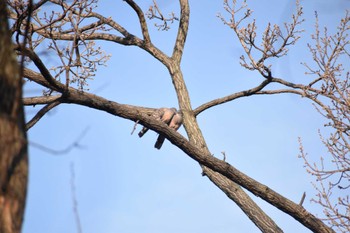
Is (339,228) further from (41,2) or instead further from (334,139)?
(41,2)

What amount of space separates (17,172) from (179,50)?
8.26 metres

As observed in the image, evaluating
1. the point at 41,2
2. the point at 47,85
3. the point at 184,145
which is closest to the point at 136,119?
Answer: the point at 184,145

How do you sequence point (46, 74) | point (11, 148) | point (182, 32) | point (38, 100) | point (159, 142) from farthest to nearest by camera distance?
point (182, 32), point (159, 142), point (38, 100), point (46, 74), point (11, 148)

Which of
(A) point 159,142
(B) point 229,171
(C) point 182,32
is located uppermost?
(C) point 182,32

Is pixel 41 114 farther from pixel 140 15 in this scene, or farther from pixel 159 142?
pixel 140 15

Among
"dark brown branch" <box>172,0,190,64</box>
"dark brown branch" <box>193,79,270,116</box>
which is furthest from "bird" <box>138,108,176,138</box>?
"dark brown branch" <box>172,0,190,64</box>

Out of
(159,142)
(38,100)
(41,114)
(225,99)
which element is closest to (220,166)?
(159,142)

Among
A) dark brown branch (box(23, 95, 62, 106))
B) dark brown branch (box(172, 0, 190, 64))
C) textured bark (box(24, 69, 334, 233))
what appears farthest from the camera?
dark brown branch (box(172, 0, 190, 64))

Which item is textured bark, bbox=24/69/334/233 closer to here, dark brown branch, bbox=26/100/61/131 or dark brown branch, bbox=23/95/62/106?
dark brown branch, bbox=26/100/61/131

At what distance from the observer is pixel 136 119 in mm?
5719

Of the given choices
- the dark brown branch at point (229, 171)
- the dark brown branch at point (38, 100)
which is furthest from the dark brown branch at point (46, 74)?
the dark brown branch at point (38, 100)

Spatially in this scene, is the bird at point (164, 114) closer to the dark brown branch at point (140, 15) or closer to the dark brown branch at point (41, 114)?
the dark brown branch at point (140, 15)

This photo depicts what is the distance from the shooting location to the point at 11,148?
2.10m

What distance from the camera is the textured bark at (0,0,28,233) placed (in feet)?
6.73
